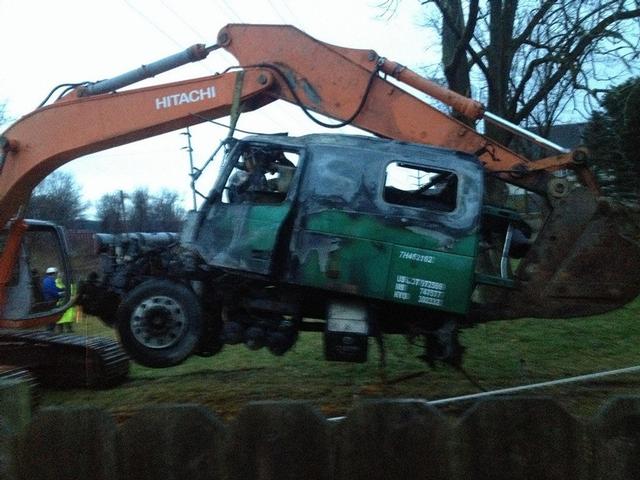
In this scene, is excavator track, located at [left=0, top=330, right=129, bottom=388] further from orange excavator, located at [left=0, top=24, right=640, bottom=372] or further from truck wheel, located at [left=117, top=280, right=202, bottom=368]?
truck wheel, located at [left=117, top=280, right=202, bottom=368]

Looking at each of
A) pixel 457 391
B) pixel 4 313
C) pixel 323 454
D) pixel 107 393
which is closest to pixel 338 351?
pixel 457 391

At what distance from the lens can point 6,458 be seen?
135 inches

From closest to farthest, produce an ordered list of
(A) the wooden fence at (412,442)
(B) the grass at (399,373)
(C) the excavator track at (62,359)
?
(A) the wooden fence at (412,442)
(B) the grass at (399,373)
(C) the excavator track at (62,359)

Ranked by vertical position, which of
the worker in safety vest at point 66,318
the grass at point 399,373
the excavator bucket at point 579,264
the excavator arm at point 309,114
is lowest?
the grass at point 399,373

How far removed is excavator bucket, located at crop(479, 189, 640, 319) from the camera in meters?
6.64

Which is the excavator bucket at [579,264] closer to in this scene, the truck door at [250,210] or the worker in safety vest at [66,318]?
the truck door at [250,210]

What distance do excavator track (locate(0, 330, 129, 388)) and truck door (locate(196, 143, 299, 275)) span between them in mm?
3244

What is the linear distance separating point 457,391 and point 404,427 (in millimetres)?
4749

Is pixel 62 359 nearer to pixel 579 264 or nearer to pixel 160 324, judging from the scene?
pixel 160 324

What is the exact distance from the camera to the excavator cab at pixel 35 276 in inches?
361

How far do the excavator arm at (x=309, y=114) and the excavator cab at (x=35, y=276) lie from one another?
53.6 inches

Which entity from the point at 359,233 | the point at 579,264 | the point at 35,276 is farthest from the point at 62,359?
the point at 579,264

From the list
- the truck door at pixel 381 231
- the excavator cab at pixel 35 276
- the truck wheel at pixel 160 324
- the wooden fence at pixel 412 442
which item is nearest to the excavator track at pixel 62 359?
the excavator cab at pixel 35 276

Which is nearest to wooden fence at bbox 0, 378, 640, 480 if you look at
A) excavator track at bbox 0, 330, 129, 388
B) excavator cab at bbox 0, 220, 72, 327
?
excavator track at bbox 0, 330, 129, 388
